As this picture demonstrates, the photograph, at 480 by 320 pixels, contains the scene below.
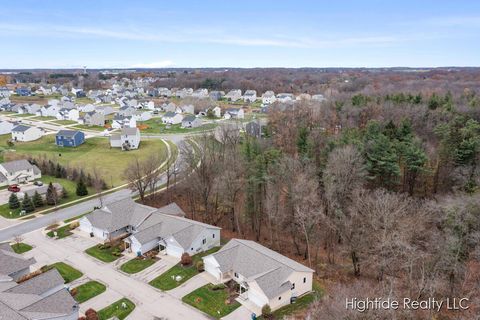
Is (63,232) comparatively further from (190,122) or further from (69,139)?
(190,122)

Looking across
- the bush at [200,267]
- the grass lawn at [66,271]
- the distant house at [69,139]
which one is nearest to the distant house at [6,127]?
the distant house at [69,139]

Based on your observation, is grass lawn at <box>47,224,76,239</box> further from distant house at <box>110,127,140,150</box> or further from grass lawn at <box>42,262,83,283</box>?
distant house at <box>110,127,140,150</box>

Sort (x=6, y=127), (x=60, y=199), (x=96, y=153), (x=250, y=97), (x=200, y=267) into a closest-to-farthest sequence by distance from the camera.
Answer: (x=200, y=267), (x=60, y=199), (x=96, y=153), (x=6, y=127), (x=250, y=97)

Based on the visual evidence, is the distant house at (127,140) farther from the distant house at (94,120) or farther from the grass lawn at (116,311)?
the grass lawn at (116,311)

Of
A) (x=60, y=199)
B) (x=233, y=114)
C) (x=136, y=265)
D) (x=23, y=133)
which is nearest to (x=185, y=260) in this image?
(x=136, y=265)

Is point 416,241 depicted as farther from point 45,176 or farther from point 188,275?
point 45,176

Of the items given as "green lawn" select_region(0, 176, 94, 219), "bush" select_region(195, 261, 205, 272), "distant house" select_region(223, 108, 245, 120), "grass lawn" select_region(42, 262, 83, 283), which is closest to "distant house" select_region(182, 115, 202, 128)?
"distant house" select_region(223, 108, 245, 120)
